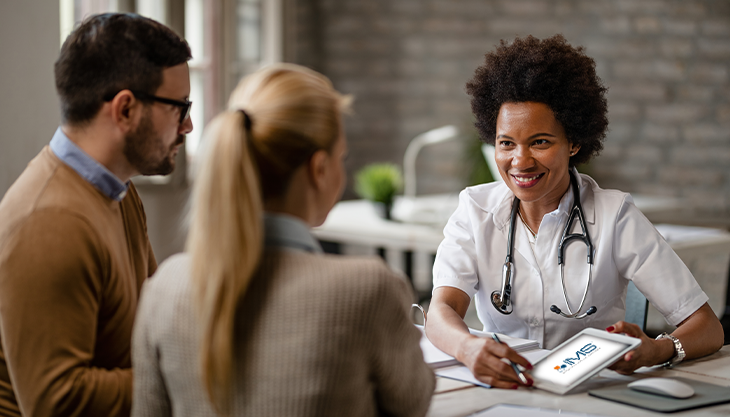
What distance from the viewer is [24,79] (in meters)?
3.16

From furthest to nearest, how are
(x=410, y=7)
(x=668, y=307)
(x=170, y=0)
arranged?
(x=410, y=7) < (x=170, y=0) < (x=668, y=307)

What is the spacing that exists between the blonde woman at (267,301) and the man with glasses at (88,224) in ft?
0.69

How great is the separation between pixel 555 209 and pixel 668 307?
0.37m

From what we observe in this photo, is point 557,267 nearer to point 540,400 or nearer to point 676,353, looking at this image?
point 676,353

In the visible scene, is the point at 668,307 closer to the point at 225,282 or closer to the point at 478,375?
the point at 478,375

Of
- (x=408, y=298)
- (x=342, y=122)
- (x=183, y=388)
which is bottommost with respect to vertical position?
(x=183, y=388)

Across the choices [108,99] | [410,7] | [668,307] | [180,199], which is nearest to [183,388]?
[108,99]

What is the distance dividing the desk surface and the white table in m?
1.65

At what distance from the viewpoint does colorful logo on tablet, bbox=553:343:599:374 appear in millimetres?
1392

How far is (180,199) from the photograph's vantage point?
4.68 metres

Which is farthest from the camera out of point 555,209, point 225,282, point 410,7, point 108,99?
point 410,7

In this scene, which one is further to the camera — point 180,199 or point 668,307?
point 180,199

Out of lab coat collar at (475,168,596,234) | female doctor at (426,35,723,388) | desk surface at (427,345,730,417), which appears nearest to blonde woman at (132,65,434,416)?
desk surface at (427,345,730,417)

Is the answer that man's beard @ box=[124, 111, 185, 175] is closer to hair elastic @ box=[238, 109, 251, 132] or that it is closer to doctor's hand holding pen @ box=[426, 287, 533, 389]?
hair elastic @ box=[238, 109, 251, 132]
